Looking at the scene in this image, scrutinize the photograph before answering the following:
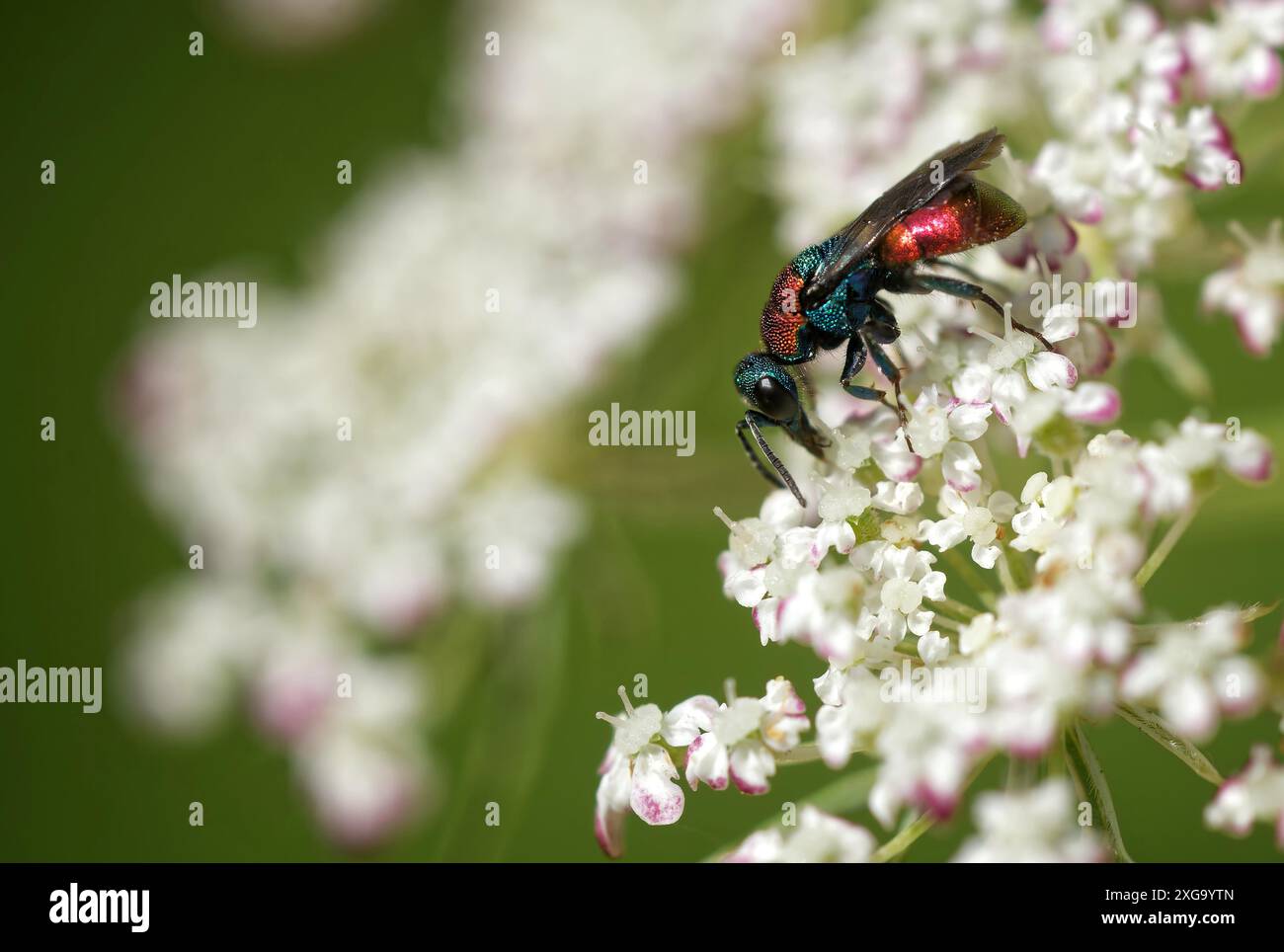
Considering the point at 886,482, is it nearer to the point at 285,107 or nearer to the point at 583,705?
the point at 583,705

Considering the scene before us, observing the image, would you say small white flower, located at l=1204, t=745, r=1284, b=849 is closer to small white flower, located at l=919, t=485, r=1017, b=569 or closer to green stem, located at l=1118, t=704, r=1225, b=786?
green stem, located at l=1118, t=704, r=1225, b=786

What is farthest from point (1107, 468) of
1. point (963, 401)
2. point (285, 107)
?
point (285, 107)

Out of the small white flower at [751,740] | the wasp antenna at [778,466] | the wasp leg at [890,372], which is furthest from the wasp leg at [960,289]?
the small white flower at [751,740]

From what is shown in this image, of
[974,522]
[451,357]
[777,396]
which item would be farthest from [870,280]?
[451,357]

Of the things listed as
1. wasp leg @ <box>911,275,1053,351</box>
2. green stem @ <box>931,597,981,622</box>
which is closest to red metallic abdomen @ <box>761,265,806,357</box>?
wasp leg @ <box>911,275,1053,351</box>

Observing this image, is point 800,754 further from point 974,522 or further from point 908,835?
point 974,522

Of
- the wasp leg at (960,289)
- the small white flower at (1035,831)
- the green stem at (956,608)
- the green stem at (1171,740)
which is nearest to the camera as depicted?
the small white flower at (1035,831)

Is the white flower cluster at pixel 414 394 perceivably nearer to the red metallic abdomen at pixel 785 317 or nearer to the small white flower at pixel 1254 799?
the red metallic abdomen at pixel 785 317
